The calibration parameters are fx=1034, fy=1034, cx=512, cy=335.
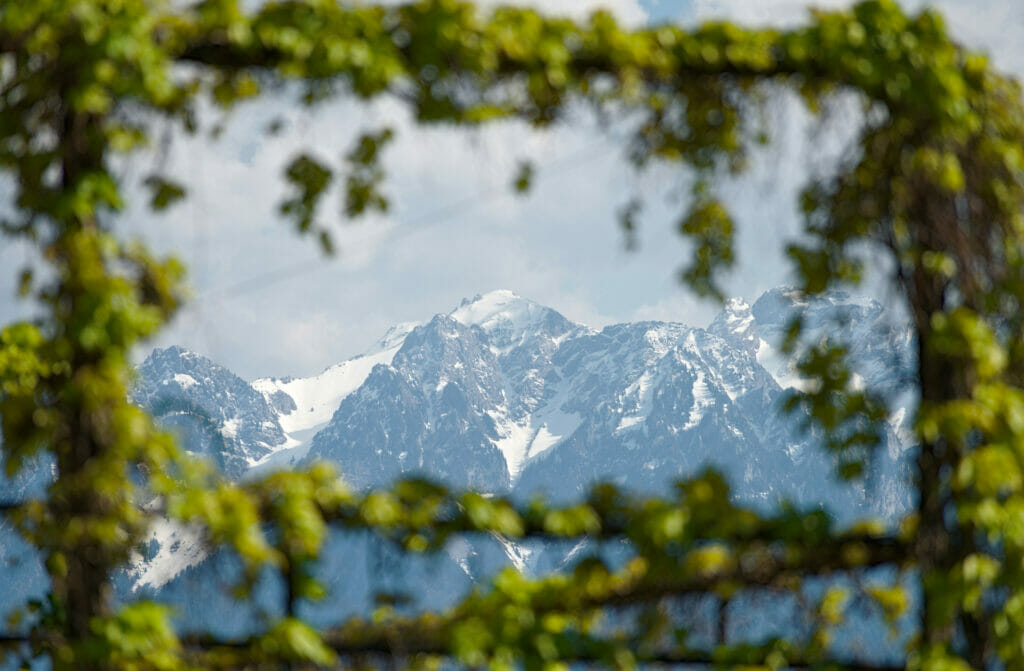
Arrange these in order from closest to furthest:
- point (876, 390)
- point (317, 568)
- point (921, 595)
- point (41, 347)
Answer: point (41, 347) < point (317, 568) < point (921, 595) < point (876, 390)

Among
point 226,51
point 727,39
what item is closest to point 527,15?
point 727,39

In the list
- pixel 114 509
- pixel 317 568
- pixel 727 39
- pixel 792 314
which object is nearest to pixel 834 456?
pixel 792 314

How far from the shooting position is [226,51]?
177 inches

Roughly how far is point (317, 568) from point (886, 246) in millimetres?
3093

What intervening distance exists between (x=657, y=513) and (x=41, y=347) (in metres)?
2.65

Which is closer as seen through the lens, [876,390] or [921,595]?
[921,595]

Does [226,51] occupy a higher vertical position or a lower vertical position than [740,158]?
higher

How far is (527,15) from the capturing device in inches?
182

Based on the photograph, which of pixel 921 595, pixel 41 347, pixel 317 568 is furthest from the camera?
pixel 921 595

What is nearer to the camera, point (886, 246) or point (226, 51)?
point (226, 51)

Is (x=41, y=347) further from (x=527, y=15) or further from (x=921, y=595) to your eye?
(x=921, y=595)

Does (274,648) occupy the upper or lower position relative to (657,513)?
lower

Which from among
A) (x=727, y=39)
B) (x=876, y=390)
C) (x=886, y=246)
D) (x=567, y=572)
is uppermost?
(x=727, y=39)

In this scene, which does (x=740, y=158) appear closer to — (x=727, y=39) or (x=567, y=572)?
(x=727, y=39)
